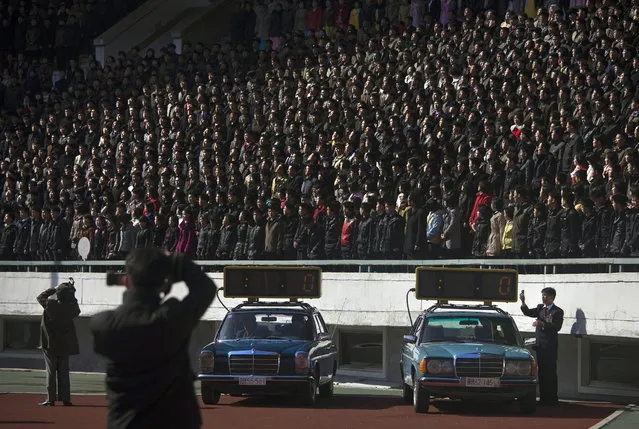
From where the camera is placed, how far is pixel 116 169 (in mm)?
34000

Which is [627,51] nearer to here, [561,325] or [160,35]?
[561,325]

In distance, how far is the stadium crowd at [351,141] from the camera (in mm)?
23547

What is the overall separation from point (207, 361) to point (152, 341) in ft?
44.4

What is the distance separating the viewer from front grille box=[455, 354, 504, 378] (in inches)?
787

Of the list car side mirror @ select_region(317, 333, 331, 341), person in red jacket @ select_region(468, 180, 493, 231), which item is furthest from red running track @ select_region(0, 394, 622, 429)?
person in red jacket @ select_region(468, 180, 493, 231)

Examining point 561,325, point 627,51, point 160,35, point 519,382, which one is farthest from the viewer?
point 160,35

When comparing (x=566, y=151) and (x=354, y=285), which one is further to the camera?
(x=354, y=285)

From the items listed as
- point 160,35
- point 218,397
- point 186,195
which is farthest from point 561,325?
point 160,35

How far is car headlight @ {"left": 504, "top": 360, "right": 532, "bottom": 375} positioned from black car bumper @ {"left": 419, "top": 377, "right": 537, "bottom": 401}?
3.8 inches

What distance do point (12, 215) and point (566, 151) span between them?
575 inches

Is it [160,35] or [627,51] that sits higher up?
[160,35]

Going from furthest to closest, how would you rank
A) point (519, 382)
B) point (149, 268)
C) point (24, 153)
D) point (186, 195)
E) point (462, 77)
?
point (24, 153) → point (186, 195) → point (462, 77) → point (519, 382) → point (149, 268)

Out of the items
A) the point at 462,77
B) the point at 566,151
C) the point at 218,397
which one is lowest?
the point at 218,397

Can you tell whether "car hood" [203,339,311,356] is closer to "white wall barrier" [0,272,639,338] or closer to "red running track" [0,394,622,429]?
"red running track" [0,394,622,429]
